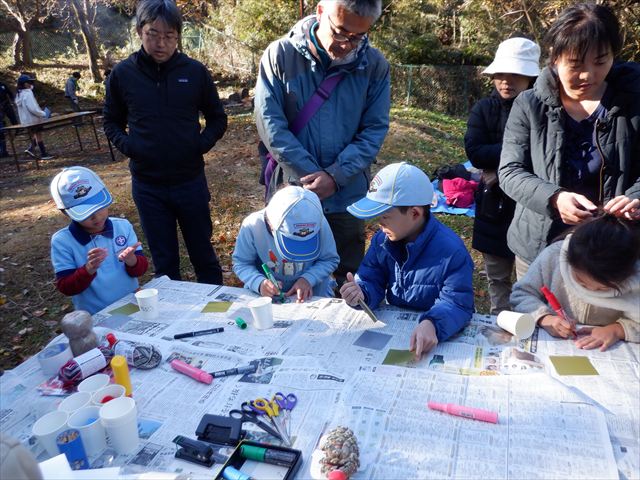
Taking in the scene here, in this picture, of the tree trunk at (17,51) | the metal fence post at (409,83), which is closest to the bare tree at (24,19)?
the tree trunk at (17,51)

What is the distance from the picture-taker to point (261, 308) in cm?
194

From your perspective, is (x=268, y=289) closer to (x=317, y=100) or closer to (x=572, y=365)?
(x=317, y=100)

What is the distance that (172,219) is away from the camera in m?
3.03

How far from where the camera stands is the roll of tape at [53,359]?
1741mm

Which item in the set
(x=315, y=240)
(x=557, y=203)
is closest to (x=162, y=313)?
(x=315, y=240)

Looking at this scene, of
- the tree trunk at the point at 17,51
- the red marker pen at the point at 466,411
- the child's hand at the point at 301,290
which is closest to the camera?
the red marker pen at the point at 466,411

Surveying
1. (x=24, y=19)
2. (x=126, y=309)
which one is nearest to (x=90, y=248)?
(x=126, y=309)

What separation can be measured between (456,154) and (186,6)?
1176cm

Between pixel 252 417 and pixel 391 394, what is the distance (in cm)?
43

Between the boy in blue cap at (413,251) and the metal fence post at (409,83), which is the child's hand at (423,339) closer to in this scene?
the boy in blue cap at (413,251)

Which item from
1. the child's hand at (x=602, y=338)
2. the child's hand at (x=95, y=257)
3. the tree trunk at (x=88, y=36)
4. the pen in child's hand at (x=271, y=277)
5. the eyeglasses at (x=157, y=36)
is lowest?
the child's hand at (x=602, y=338)

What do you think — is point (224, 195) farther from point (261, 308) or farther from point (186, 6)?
point (186, 6)

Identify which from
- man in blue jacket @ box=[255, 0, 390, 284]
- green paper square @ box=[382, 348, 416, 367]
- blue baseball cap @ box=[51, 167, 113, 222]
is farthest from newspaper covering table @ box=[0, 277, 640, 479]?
man in blue jacket @ box=[255, 0, 390, 284]

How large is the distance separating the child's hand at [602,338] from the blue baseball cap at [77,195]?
2165 mm
